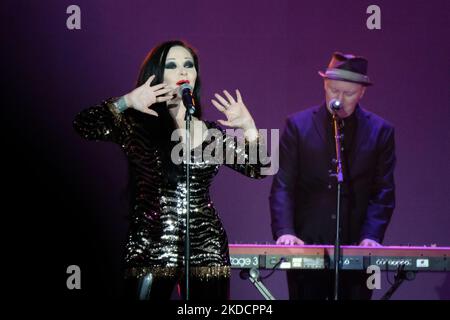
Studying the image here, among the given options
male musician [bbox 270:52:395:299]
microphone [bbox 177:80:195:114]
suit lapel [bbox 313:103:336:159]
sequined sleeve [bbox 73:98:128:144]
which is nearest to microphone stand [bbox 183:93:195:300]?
microphone [bbox 177:80:195:114]

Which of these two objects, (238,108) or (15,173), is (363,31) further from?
(15,173)

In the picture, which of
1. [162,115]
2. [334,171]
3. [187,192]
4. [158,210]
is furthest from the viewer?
[334,171]

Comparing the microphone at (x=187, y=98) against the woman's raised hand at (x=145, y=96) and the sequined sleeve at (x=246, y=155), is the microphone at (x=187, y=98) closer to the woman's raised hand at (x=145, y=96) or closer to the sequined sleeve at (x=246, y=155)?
the woman's raised hand at (x=145, y=96)

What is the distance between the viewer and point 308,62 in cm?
527

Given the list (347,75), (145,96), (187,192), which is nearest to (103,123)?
(145,96)

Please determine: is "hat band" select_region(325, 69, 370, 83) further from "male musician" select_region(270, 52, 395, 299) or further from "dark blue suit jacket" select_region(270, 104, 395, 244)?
"dark blue suit jacket" select_region(270, 104, 395, 244)

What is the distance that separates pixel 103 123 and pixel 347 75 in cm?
220

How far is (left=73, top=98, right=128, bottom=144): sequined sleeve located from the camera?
3635mm

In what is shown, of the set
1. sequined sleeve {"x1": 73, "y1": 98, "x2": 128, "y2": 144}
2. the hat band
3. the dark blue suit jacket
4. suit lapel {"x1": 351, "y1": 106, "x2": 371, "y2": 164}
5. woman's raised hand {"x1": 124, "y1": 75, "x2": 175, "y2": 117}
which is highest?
the hat band

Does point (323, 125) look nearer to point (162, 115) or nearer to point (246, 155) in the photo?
point (246, 155)

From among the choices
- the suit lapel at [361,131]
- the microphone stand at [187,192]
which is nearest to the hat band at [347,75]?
the suit lapel at [361,131]

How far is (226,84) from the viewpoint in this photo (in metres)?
5.22
